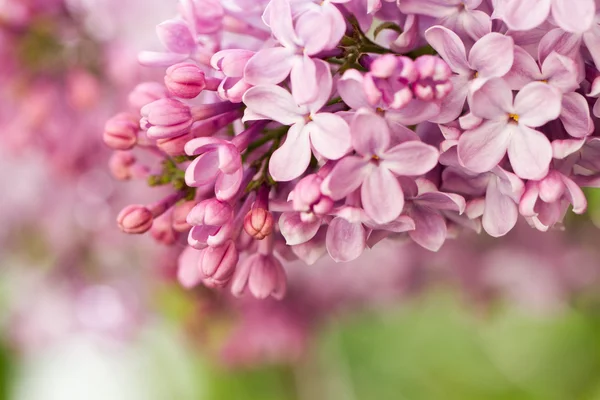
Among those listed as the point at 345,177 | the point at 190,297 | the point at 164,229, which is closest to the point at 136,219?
the point at 164,229

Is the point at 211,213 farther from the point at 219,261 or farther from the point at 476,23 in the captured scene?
the point at 476,23

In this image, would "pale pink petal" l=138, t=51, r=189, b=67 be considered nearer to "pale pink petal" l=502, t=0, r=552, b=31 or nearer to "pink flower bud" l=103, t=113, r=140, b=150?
"pink flower bud" l=103, t=113, r=140, b=150

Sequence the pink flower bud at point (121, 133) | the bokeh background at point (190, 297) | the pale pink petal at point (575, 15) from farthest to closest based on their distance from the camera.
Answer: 1. the bokeh background at point (190, 297)
2. the pink flower bud at point (121, 133)
3. the pale pink petal at point (575, 15)

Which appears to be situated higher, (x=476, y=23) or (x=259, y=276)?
(x=476, y=23)

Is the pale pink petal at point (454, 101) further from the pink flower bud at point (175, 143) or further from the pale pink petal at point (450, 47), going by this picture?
the pink flower bud at point (175, 143)

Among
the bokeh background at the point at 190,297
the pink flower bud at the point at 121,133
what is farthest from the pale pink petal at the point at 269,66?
the bokeh background at the point at 190,297

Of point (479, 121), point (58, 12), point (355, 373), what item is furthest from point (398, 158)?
point (355, 373)

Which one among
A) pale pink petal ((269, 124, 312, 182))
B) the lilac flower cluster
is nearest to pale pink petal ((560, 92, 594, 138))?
the lilac flower cluster

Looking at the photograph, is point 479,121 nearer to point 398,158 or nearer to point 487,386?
point 398,158
